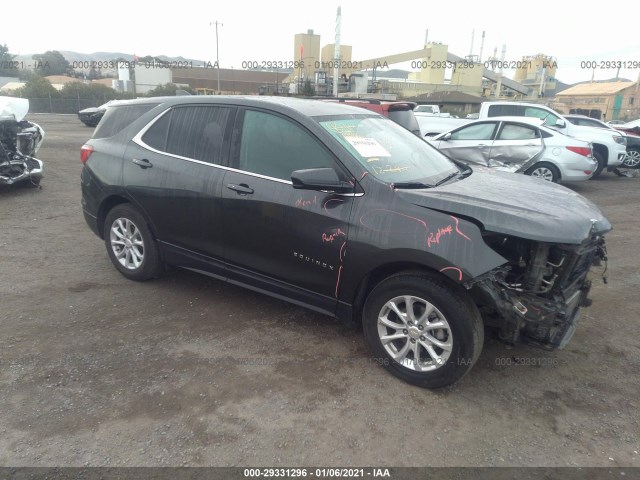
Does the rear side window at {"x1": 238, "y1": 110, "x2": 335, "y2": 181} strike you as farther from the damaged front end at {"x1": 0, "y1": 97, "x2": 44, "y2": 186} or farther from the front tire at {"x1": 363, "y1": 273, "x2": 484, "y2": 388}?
the damaged front end at {"x1": 0, "y1": 97, "x2": 44, "y2": 186}

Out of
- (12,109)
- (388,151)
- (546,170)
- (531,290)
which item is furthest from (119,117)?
(546,170)

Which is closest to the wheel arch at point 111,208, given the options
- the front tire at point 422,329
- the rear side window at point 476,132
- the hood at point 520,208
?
the front tire at point 422,329

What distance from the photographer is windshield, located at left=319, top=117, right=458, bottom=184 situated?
3.41 meters

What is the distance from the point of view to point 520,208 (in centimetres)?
298

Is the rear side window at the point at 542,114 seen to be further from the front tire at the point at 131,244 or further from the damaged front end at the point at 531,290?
the front tire at the point at 131,244

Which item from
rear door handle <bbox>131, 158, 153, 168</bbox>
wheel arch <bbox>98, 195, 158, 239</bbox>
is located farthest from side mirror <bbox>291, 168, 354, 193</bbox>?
wheel arch <bbox>98, 195, 158, 239</bbox>

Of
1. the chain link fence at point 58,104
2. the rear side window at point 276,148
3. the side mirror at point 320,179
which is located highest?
the rear side window at point 276,148

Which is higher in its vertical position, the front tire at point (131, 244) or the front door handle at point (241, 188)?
the front door handle at point (241, 188)

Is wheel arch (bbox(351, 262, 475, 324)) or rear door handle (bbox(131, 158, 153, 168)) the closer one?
wheel arch (bbox(351, 262, 475, 324))

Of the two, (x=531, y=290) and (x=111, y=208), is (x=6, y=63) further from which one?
(x=531, y=290)

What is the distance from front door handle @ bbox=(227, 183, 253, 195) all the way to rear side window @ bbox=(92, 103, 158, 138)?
144 cm

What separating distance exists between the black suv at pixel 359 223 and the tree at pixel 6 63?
2561 inches

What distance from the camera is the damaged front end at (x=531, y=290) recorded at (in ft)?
9.31

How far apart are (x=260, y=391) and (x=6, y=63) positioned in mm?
71417
